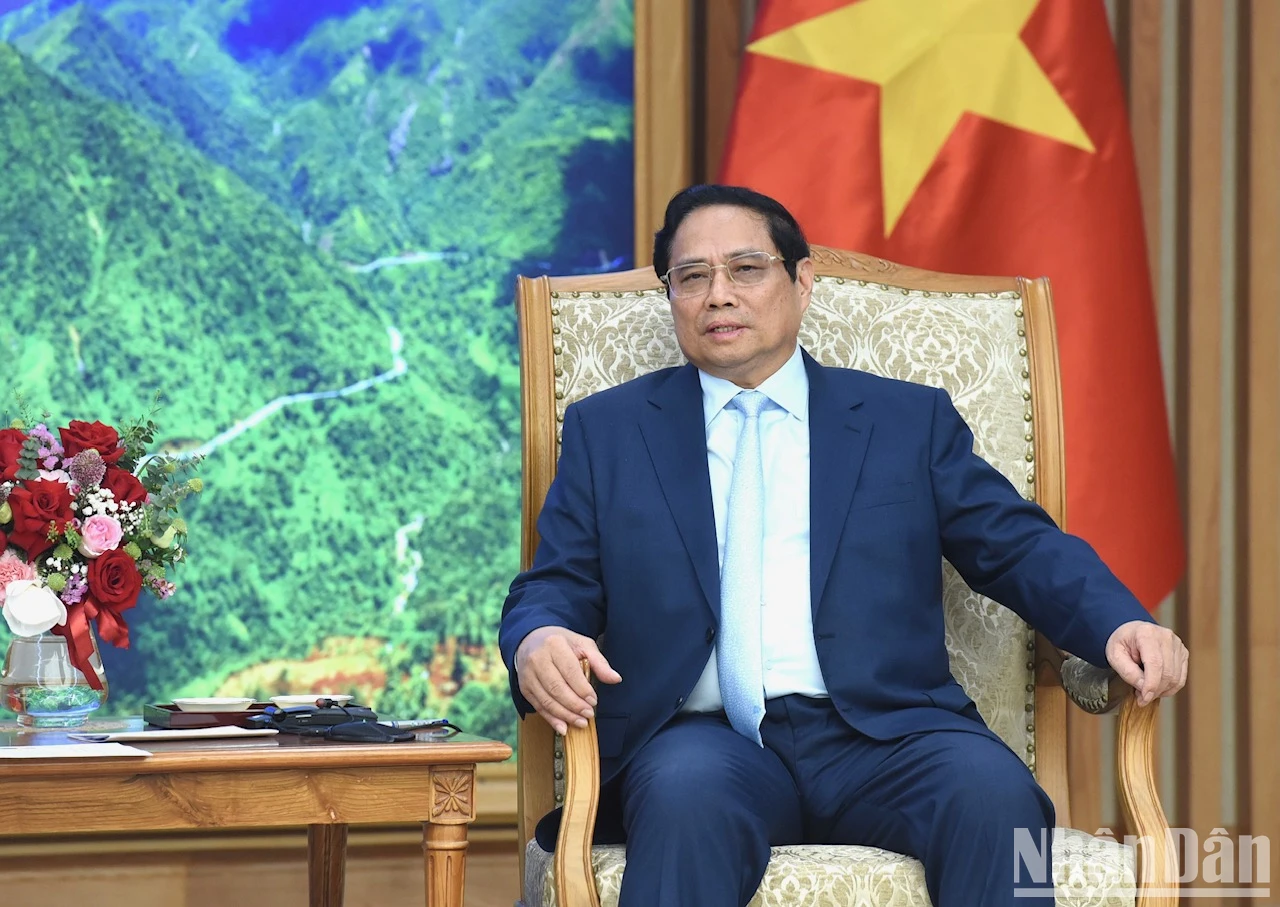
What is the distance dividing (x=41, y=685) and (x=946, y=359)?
152 centimetres

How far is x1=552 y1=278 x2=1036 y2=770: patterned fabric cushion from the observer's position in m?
2.45

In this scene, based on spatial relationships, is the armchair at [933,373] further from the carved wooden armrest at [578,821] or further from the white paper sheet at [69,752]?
the white paper sheet at [69,752]

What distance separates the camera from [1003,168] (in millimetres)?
3119

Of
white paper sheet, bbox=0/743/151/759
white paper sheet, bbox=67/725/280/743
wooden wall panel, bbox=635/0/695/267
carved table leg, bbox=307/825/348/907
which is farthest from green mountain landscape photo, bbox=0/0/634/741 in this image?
white paper sheet, bbox=0/743/151/759

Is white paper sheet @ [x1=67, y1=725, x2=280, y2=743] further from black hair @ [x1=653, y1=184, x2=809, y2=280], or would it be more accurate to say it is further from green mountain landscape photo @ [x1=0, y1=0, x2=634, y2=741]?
green mountain landscape photo @ [x1=0, y1=0, x2=634, y2=741]

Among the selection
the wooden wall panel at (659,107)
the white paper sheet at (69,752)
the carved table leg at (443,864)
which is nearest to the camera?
the white paper sheet at (69,752)

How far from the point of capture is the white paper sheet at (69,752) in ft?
5.73

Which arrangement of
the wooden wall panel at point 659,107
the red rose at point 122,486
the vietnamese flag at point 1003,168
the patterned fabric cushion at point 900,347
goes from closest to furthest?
the red rose at point 122,486 < the patterned fabric cushion at point 900,347 < the vietnamese flag at point 1003,168 < the wooden wall panel at point 659,107

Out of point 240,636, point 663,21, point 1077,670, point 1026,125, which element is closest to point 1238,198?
point 1026,125

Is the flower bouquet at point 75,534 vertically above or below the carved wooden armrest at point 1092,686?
above

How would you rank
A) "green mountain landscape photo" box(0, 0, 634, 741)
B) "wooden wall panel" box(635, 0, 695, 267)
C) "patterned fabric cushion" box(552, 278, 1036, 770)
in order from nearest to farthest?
1. "patterned fabric cushion" box(552, 278, 1036, 770)
2. "green mountain landscape photo" box(0, 0, 634, 741)
3. "wooden wall panel" box(635, 0, 695, 267)

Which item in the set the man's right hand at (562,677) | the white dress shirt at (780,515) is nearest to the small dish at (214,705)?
the man's right hand at (562,677)

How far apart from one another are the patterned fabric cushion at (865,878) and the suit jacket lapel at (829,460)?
0.42 meters

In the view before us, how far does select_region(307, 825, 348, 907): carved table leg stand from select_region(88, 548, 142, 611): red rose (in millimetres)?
589
